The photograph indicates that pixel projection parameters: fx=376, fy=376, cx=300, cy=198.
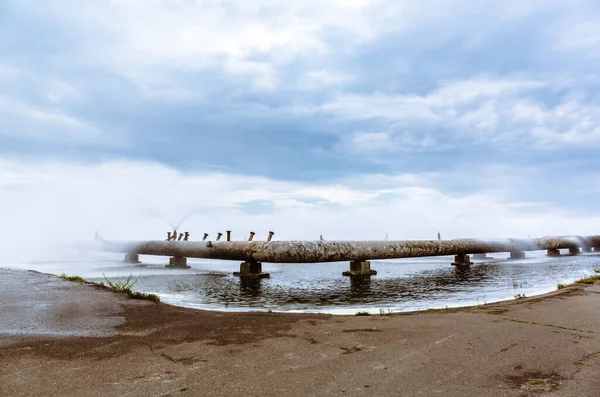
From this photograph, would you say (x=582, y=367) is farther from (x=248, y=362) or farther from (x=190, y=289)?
(x=190, y=289)

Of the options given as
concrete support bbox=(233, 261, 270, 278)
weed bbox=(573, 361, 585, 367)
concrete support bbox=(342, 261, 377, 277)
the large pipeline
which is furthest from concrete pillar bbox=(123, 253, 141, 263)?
weed bbox=(573, 361, 585, 367)

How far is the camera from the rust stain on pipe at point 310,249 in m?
13.7

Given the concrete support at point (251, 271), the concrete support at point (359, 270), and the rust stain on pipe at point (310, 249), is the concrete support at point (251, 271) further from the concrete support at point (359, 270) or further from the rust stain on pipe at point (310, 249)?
the concrete support at point (359, 270)

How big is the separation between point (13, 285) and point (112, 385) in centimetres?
848

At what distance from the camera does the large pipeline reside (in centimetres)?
1370

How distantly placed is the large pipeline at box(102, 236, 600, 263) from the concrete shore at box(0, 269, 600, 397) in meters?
7.77

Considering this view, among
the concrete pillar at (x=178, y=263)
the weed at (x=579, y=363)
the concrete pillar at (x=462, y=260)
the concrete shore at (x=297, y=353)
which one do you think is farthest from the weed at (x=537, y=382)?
the concrete pillar at (x=462, y=260)

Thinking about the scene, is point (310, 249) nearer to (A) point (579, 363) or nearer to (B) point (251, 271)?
(B) point (251, 271)

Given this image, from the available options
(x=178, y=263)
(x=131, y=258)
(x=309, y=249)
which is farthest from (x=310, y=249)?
(x=131, y=258)

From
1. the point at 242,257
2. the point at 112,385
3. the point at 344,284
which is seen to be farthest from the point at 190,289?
the point at 112,385

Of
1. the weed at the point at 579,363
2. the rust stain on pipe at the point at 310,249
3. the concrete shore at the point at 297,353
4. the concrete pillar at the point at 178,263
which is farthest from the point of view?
the concrete pillar at the point at 178,263

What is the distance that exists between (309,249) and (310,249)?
0.04 metres

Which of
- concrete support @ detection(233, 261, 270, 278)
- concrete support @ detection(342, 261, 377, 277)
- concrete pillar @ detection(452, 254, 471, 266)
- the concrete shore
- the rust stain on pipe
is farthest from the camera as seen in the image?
concrete pillar @ detection(452, 254, 471, 266)

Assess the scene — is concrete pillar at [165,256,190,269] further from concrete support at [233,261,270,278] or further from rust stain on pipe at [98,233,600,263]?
concrete support at [233,261,270,278]
